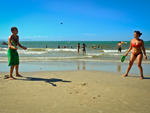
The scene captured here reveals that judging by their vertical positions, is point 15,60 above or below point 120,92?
above

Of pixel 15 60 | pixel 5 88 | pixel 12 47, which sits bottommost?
pixel 5 88

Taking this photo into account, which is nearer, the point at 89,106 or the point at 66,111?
the point at 66,111

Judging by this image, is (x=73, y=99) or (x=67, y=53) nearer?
(x=73, y=99)

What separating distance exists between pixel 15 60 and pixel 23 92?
83.4 inches

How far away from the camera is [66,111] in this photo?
10.3 ft

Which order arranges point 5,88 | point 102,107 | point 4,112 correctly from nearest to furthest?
point 4,112 → point 102,107 → point 5,88

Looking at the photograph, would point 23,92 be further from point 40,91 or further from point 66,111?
point 66,111

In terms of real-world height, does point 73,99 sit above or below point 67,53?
above

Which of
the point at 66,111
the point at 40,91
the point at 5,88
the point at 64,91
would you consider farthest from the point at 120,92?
the point at 5,88

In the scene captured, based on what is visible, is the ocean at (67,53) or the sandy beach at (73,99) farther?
the ocean at (67,53)

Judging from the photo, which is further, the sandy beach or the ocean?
the ocean

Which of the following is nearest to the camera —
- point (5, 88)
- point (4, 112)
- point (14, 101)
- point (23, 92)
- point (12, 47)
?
point (4, 112)

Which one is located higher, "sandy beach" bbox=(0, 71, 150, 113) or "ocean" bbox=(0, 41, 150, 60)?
"sandy beach" bbox=(0, 71, 150, 113)

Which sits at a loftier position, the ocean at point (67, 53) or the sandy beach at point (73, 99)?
the sandy beach at point (73, 99)
